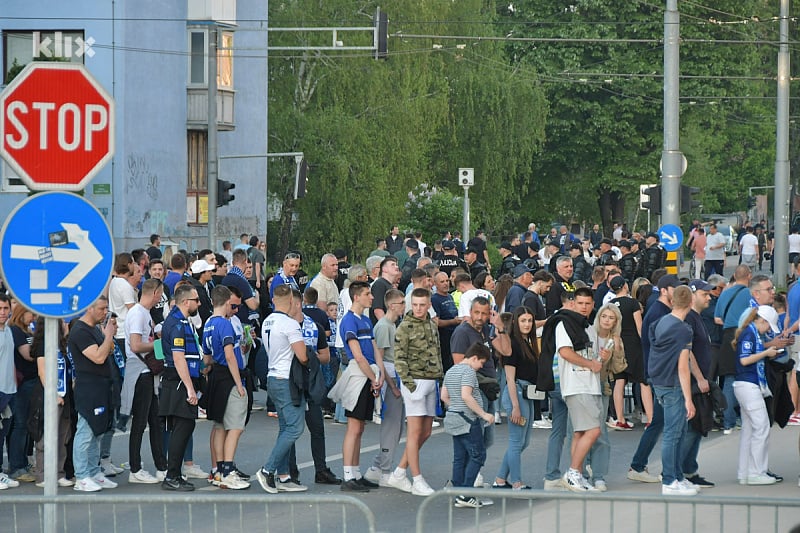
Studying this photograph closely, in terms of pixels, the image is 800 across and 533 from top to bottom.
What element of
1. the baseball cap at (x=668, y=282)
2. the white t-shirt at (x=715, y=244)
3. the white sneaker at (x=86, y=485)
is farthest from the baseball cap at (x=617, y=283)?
the white t-shirt at (x=715, y=244)

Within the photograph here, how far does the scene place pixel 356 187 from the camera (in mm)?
44438

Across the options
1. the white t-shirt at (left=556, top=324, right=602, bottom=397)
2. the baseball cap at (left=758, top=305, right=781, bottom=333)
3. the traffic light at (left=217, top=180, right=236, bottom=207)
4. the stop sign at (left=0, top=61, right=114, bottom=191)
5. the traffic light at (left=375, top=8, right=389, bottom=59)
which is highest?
the traffic light at (left=375, top=8, right=389, bottom=59)

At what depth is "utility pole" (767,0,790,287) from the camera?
114ft

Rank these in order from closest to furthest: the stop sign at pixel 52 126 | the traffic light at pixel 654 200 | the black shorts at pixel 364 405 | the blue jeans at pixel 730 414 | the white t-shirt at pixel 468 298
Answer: the stop sign at pixel 52 126 → the black shorts at pixel 364 405 → the white t-shirt at pixel 468 298 → the blue jeans at pixel 730 414 → the traffic light at pixel 654 200

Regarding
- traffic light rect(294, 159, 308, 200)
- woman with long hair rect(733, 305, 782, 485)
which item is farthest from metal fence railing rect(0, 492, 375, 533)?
traffic light rect(294, 159, 308, 200)

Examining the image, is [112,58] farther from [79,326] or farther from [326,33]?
[79,326]

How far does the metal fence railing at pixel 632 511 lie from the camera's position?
653cm

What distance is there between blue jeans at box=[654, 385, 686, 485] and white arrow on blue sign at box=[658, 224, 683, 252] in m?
11.3

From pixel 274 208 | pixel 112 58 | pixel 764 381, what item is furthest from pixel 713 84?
pixel 764 381

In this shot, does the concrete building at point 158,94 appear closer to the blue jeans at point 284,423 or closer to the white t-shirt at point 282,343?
the white t-shirt at point 282,343

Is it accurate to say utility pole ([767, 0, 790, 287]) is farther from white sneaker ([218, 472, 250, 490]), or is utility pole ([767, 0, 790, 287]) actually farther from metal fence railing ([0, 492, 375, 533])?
metal fence railing ([0, 492, 375, 533])

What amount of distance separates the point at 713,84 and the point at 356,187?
59.7ft

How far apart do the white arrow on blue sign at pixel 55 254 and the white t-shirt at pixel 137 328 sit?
17.8 feet

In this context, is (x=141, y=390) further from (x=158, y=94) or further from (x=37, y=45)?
(x=158, y=94)
